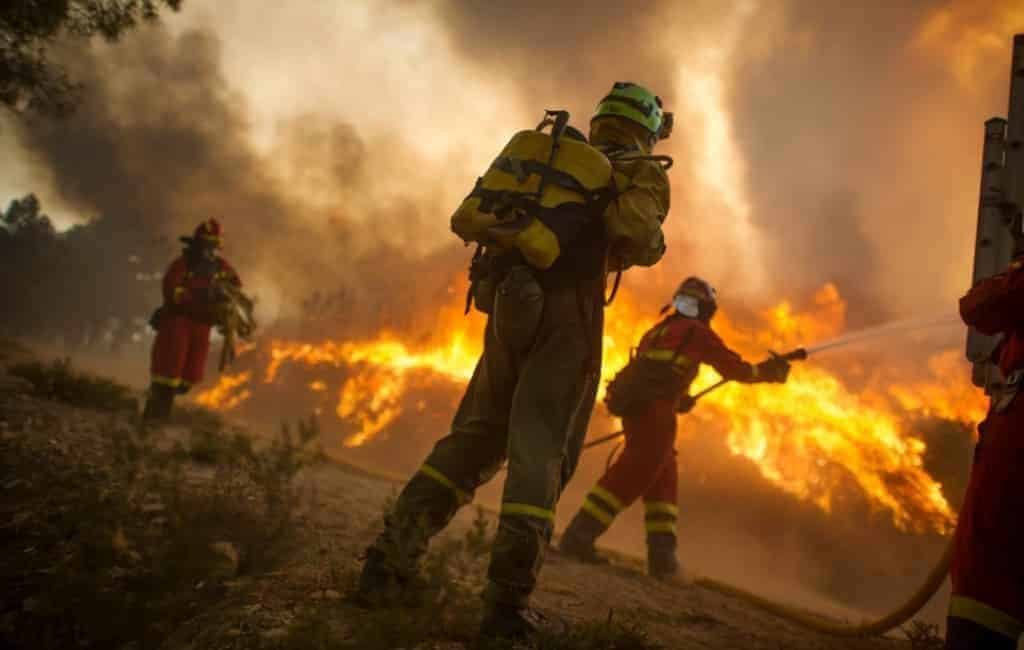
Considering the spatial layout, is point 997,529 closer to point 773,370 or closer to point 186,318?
point 773,370

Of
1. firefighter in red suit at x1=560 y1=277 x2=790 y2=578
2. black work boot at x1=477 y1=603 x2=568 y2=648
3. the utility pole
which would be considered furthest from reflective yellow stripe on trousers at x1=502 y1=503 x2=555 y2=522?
firefighter in red suit at x1=560 y1=277 x2=790 y2=578

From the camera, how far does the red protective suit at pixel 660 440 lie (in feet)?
16.8

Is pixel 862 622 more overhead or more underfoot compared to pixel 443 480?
more underfoot

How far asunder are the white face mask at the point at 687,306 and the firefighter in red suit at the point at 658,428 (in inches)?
0.4

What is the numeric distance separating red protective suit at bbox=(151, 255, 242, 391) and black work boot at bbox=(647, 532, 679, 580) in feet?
19.0

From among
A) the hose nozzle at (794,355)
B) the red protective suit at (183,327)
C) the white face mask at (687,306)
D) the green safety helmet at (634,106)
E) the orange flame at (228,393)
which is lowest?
the orange flame at (228,393)

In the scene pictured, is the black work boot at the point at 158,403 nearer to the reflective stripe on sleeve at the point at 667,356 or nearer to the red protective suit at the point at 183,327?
the red protective suit at the point at 183,327

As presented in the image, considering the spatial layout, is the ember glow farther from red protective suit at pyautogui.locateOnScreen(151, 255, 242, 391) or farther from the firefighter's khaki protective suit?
the firefighter's khaki protective suit

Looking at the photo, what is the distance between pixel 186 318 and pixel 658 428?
6.09 meters

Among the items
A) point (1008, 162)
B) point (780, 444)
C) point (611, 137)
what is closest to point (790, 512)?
point (780, 444)

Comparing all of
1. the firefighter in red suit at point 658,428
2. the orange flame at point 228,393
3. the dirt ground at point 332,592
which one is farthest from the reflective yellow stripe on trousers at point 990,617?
the orange flame at point 228,393

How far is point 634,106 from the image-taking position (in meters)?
3.15

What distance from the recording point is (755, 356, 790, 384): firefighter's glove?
5.11 metres

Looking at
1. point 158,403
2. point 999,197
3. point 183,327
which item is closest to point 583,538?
point 999,197
